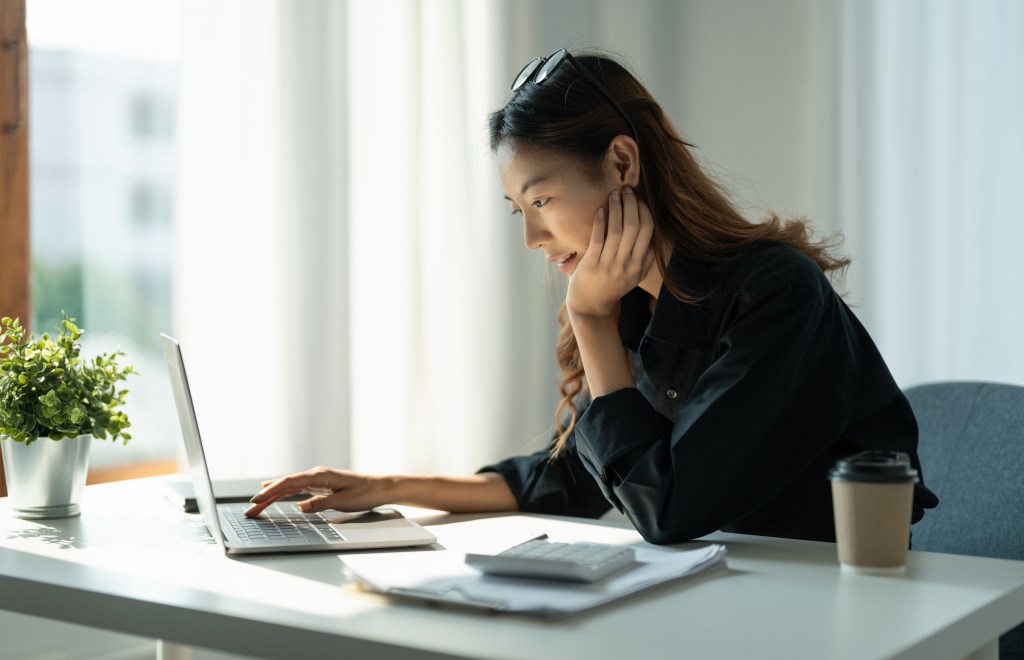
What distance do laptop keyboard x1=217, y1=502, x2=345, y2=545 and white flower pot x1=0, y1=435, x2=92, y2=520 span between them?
18 centimetres

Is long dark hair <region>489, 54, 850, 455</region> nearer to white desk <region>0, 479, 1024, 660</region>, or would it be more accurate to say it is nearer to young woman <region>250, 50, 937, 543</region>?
young woman <region>250, 50, 937, 543</region>

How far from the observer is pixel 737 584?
3.10 ft

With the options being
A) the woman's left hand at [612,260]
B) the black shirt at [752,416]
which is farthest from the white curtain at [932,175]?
the woman's left hand at [612,260]

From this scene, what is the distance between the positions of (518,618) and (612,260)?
0.60 metres

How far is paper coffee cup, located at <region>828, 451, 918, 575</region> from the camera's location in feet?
3.08

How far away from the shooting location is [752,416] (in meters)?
1.13

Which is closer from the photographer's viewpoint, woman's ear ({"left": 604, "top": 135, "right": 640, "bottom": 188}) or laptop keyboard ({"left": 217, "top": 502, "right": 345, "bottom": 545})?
laptop keyboard ({"left": 217, "top": 502, "right": 345, "bottom": 545})

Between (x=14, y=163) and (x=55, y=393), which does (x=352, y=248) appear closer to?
(x=14, y=163)

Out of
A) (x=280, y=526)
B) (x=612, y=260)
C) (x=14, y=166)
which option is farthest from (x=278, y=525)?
(x=14, y=166)

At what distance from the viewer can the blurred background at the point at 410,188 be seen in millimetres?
2188

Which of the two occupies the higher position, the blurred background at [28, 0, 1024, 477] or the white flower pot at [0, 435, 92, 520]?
the blurred background at [28, 0, 1024, 477]

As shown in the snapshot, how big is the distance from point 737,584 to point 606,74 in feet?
2.35

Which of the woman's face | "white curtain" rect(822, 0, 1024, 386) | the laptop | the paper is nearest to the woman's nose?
the woman's face

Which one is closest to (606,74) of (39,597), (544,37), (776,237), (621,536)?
(776,237)
